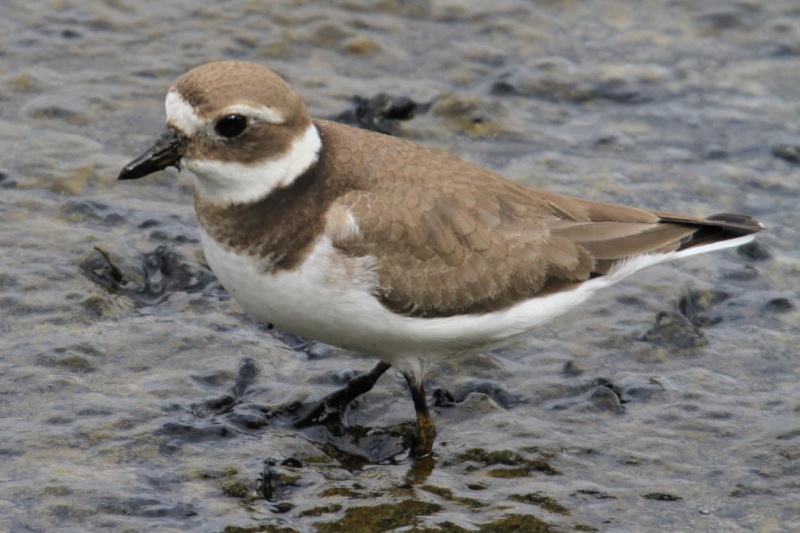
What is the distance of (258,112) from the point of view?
6.22m

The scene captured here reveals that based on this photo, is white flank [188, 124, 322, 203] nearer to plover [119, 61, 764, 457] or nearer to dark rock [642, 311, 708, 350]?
plover [119, 61, 764, 457]

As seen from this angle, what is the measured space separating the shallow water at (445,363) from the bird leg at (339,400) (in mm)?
117

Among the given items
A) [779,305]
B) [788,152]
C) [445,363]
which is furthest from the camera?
[788,152]

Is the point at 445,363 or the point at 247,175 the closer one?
the point at 247,175

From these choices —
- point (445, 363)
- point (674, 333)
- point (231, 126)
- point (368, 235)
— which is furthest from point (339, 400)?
point (674, 333)

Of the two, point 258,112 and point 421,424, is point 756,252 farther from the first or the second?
point 258,112

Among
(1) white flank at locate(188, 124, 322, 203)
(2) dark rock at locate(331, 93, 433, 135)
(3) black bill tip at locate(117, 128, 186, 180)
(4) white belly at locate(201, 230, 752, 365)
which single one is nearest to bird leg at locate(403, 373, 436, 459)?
(4) white belly at locate(201, 230, 752, 365)

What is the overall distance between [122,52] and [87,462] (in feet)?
17.8

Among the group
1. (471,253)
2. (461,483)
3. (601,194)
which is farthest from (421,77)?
(461,483)

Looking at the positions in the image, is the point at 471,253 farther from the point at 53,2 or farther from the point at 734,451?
the point at 53,2

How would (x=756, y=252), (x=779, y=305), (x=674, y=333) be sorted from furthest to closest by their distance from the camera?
(x=756, y=252)
(x=779, y=305)
(x=674, y=333)

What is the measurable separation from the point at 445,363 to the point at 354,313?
67.7 inches

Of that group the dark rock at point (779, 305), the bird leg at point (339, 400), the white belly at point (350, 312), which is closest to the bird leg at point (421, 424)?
the white belly at point (350, 312)

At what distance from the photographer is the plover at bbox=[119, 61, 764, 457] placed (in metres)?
6.20
